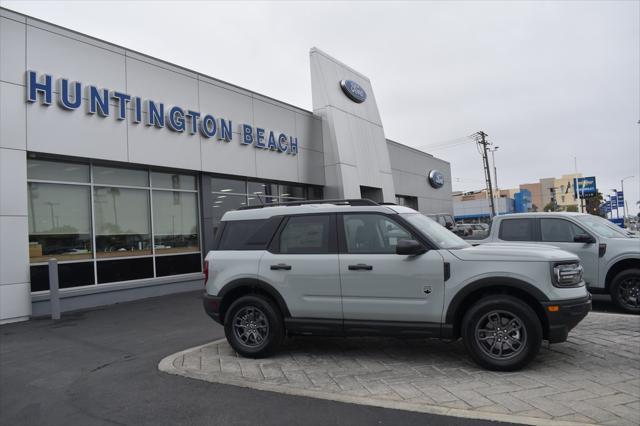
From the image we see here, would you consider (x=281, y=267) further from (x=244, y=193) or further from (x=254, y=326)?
(x=244, y=193)

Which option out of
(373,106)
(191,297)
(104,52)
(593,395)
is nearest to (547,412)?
(593,395)

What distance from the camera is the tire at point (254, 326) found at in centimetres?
564

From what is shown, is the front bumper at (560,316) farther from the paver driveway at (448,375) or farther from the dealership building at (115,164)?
the dealership building at (115,164)

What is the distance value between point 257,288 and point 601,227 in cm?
665

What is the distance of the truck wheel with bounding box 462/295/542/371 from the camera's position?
466 centimetres

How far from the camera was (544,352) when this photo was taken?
217 inches

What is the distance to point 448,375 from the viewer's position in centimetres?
479

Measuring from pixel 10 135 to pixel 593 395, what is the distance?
11.0m

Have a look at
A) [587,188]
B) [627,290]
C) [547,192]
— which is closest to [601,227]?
[627,290]

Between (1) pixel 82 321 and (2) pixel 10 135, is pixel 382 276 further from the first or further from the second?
(2) pixel 10 135

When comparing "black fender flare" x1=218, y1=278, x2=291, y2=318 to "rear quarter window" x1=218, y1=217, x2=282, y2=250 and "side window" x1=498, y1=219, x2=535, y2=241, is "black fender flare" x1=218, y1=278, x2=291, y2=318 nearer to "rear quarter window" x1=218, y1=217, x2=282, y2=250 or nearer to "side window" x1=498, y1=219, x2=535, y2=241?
"rear quarter window" x1=218, y1=217, x2=282, y2=250

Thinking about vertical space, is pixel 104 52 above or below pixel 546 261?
above

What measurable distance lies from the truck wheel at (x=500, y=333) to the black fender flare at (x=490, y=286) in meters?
0.12

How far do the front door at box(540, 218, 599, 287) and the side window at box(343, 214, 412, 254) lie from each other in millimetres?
4626
